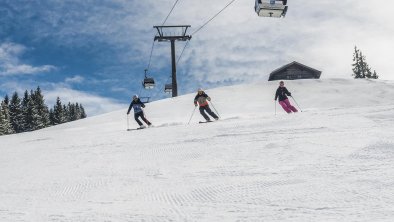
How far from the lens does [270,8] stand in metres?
14.6

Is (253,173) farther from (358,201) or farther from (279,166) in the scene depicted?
(358,201)

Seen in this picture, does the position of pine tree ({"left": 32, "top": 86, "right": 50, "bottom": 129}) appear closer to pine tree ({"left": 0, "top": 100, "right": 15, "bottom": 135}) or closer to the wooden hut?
pine tree ({"left": 0, "top": 100, "right": 15, "bottom": 135})

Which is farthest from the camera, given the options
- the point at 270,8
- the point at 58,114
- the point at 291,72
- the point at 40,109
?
the point at 58,114

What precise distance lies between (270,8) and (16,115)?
9477cm

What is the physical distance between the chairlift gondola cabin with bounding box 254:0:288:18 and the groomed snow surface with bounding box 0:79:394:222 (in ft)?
15.9

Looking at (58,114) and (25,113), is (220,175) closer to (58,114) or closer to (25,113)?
(25,113)

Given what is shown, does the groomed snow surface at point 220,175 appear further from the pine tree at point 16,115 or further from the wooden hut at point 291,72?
the pine tree at point 16,115

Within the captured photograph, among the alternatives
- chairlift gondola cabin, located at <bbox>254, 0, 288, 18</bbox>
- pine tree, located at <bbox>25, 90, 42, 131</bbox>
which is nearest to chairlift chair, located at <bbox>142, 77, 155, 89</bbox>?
chairlift gondola cabin, located at <bbox>254, 0, 288, 18</bbox>

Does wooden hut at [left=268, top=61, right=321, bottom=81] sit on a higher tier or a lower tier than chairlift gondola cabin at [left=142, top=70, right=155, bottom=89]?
higher

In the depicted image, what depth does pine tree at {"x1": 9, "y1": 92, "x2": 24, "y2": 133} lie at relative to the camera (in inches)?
3821

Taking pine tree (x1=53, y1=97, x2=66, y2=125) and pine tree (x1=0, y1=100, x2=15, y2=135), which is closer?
pine tree (x1=0, y1=100, x2=15, y2=135)

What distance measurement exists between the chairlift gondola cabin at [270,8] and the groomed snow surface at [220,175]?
483 centimetres

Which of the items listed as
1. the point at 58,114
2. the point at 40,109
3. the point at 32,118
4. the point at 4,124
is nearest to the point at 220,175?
the point at 4,124

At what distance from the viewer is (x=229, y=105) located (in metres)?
24.1
